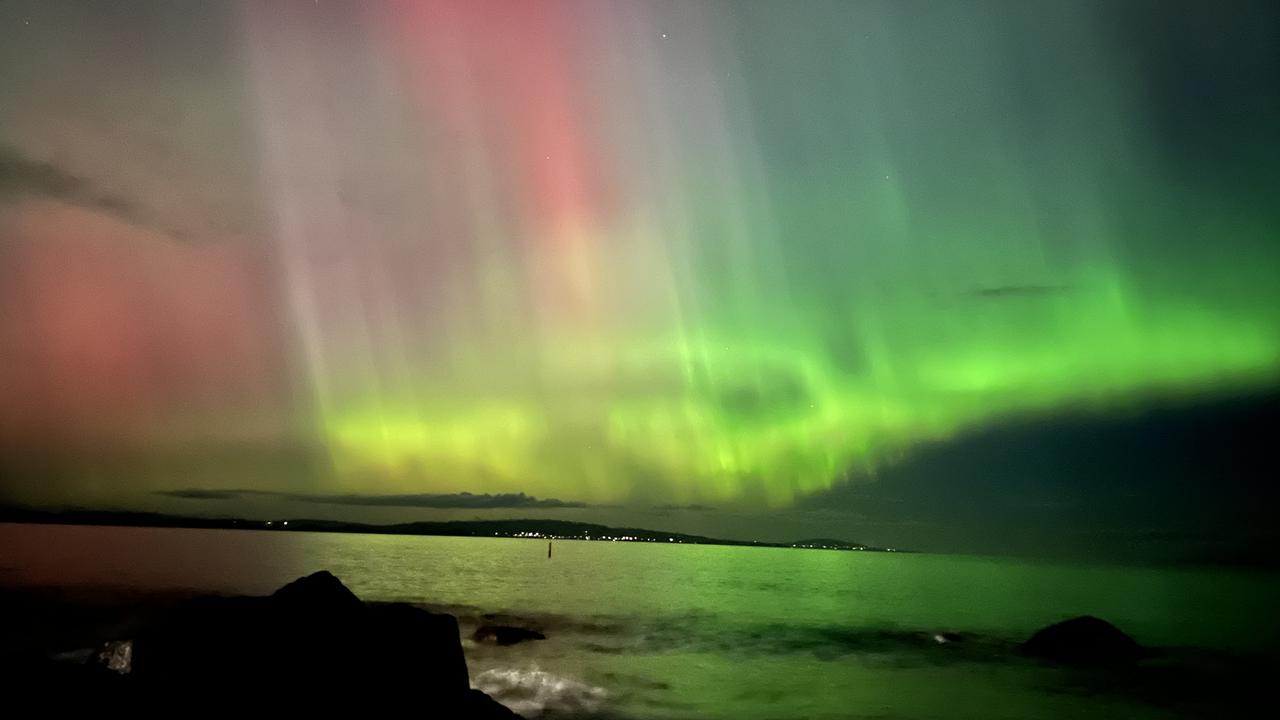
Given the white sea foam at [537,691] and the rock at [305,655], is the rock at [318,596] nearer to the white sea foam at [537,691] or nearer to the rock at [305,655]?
the rock at [305,655]

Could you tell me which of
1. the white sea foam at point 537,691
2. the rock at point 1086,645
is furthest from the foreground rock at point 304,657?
the rock at point 1086,645

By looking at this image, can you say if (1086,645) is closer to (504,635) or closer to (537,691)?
(537,691)

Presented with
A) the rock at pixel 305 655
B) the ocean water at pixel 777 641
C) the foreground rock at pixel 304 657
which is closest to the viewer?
the foreground rock at pixel 304 657

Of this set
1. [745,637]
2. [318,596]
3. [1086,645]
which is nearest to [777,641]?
[745,637]

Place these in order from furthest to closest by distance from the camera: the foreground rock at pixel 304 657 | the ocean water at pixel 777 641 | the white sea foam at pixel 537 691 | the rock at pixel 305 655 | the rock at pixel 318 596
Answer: the ocean water at pixel 777 641 → the white sea foam at pixel 537 691 → the rock at pixel 318 596 → the rock at pixel 305 655 → the foreground rock at pixel 304 657

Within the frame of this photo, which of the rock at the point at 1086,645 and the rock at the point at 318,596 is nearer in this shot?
the rock at the point at 318,596

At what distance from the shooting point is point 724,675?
128 feet

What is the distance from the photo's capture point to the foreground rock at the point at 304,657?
49.9 ft

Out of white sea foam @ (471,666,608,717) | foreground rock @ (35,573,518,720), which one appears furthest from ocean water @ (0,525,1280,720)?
foreground rock @ (35,573,518,720)

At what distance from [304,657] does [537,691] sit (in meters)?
16.6

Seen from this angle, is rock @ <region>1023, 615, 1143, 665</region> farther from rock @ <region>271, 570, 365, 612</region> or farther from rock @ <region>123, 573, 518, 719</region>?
rock @ <region>271, 570, 365, 612</region>

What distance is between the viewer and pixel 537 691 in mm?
30812

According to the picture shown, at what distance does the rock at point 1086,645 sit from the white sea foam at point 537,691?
89.0 feet

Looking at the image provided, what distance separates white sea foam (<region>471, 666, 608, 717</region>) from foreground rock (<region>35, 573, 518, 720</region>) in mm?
10749
